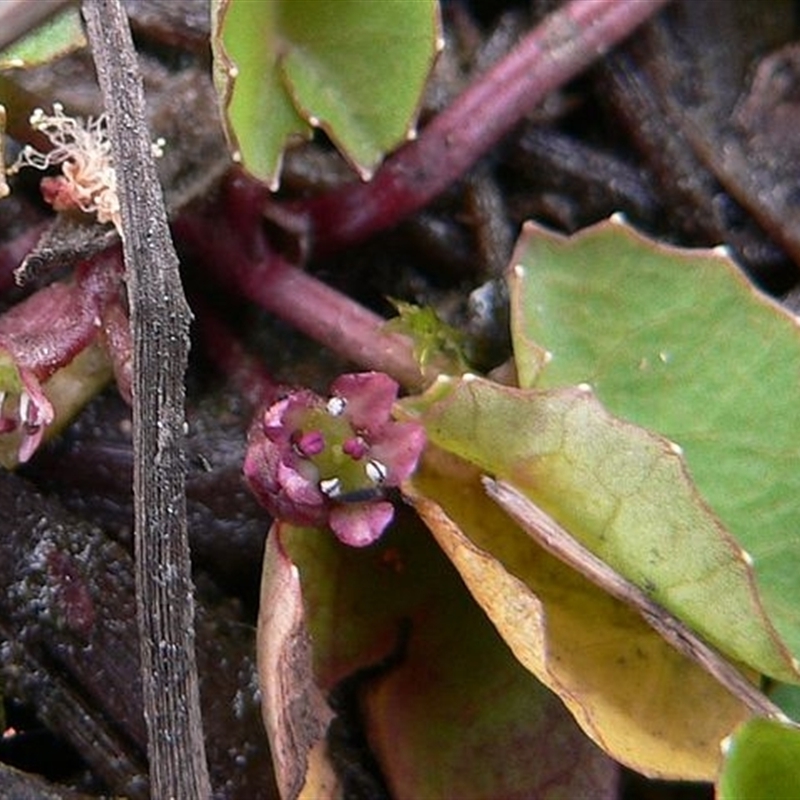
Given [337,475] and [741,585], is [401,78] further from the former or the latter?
[741,585]

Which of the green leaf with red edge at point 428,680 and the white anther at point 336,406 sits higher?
the white anther at point 336,406

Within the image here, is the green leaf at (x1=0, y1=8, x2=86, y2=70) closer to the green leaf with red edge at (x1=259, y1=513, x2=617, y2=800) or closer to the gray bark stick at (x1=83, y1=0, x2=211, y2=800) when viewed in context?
the gray bark stick at (x1=83, y1=0, x2=211, y2=800)

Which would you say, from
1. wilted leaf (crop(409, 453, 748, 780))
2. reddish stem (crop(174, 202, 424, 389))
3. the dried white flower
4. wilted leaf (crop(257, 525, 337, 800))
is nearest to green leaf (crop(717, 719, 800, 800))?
wilted leaf (crop(409, 453, 748, 780))

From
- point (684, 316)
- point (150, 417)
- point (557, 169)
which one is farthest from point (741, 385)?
point (150, 417)

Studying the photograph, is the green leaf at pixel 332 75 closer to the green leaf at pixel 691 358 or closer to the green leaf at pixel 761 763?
the green leaf at pixel 691 358

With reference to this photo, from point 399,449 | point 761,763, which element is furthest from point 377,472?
point 761,763

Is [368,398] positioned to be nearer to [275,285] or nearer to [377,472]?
[377,472]

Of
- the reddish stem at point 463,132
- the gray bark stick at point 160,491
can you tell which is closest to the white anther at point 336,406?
the gray bark stick at point 160,491
